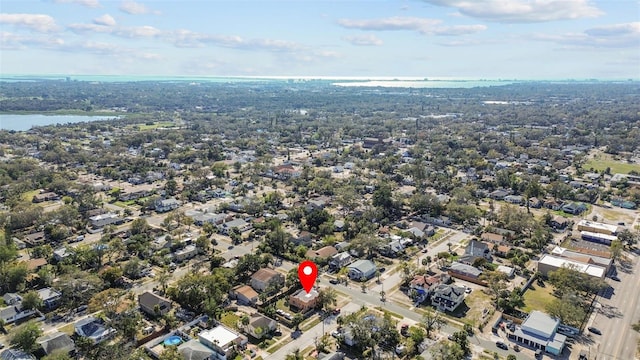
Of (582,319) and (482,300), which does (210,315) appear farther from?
(582,319)

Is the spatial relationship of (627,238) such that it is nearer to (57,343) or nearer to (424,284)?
(424,284)

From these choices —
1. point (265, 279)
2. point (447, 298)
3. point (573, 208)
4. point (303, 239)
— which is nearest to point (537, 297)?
point (447, 298)

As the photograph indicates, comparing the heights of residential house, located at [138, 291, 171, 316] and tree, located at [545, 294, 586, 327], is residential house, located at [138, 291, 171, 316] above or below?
below

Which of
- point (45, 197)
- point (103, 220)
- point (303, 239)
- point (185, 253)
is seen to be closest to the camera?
point (185, 253)

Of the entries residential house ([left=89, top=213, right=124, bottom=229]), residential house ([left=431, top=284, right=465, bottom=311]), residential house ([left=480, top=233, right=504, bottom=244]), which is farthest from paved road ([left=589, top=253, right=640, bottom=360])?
residential house ([left=89, top=213, right=124, bottom=229])

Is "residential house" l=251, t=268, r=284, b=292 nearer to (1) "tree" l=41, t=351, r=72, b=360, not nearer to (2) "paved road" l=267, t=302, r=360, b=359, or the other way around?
(2) "paved road" l=267, t=302, r=360, b=359
